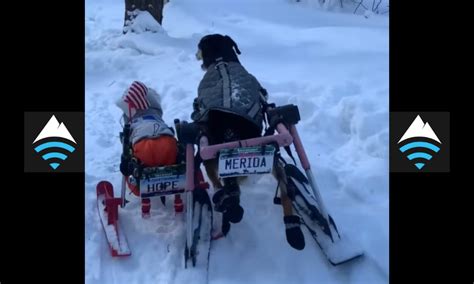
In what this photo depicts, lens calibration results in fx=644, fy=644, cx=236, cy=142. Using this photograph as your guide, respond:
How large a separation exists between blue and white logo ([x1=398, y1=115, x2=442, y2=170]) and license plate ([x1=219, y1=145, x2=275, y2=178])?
0.86 m

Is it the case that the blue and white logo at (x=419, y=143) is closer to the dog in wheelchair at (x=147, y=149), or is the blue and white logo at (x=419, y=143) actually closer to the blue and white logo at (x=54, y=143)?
the blue and white logo at (x=54, y=143)

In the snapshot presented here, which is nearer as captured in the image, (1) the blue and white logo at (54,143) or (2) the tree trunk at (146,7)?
(1) the blue and white logo at (54,143)

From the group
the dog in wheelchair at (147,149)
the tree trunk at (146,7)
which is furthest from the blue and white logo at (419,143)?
the tree trunk at (146,7)

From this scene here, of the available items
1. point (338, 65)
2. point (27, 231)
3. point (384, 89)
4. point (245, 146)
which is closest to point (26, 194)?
point (27, 231)

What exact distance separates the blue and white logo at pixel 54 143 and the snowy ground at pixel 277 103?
104 centimetres

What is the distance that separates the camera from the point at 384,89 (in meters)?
5.34

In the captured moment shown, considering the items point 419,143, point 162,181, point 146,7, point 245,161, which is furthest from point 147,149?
point 146,7

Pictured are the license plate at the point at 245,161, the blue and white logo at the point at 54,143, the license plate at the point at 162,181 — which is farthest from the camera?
the license plate at the point at 162,181

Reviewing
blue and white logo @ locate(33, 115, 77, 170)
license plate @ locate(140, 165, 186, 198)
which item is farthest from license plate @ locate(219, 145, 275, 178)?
blue and white logo @ locate(33, 115, 77, 170)

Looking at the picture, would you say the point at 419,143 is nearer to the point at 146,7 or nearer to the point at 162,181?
the point at 162,181

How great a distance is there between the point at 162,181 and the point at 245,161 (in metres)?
0.62

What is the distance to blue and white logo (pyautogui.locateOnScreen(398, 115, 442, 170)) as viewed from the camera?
8.68 ft

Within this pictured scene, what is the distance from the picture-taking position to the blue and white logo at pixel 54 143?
2475mm

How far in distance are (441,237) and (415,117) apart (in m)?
0.49
